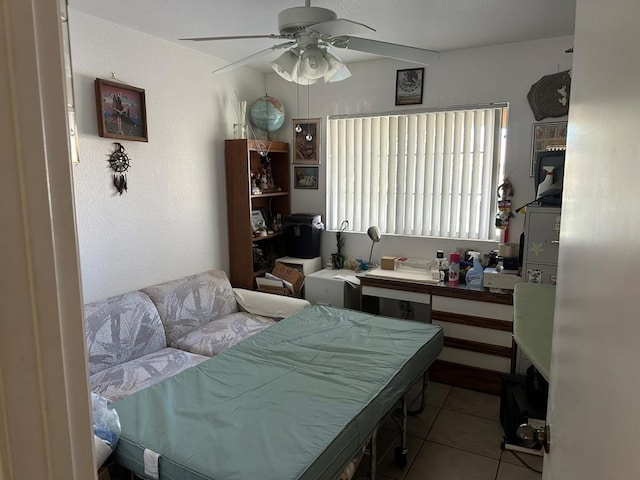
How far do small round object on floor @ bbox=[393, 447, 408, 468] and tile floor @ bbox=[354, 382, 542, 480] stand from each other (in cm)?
2

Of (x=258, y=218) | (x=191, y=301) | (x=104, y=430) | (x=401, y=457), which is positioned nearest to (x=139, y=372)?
(x=191, y=301)

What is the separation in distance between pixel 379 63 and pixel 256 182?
1.49m

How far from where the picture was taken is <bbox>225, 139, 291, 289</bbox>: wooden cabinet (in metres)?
3.70

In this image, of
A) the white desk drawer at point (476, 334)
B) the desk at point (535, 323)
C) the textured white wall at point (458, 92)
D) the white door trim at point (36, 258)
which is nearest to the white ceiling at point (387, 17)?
the textured white wall at point (458, 92)

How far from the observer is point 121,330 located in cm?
273

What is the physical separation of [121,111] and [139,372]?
5.49 ft

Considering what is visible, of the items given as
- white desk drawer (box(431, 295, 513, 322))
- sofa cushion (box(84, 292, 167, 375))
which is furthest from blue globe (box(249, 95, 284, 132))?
white desk drawer (box(431, 295, 513, 322))

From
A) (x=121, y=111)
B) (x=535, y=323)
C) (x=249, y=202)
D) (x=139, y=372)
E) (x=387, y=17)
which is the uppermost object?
(x=387, y=17)

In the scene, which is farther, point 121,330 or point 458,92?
point 458,92

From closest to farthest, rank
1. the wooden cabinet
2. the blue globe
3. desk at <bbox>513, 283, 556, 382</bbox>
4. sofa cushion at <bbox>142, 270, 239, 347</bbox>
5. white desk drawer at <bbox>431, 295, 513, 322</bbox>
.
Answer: desk at <bbox>513, 283, 556, 382</bbox>, white desk drawer at <bbox>431, 295, 513, 322</bbox>, sofa cushion at <bbox>142, 270, 239, 347</bbox>, the wooden cabinet, the blue globe

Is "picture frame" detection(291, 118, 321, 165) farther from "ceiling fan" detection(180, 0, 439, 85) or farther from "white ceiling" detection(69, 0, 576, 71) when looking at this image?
"ceiling fan" detection(180, 0, 439, 85)

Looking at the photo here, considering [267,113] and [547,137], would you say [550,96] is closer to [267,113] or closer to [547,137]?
[547,137]

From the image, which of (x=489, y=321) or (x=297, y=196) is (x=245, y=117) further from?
(x=489, y=321)

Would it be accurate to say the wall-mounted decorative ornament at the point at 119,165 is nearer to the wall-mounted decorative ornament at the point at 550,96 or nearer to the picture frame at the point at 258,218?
the picture frame at the point at 258,218
